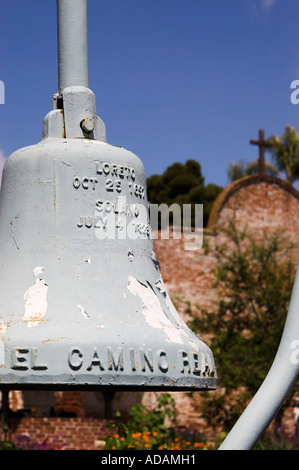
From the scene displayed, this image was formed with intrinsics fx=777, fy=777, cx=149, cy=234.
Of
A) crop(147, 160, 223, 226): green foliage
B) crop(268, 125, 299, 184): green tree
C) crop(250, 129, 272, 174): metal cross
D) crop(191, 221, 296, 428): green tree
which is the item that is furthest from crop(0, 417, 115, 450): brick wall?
crop(268, 125, 299, 184): green tree

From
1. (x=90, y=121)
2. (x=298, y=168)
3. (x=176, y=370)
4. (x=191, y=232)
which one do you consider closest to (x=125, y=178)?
(x=90, y=121)

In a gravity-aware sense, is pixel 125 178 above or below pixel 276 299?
above

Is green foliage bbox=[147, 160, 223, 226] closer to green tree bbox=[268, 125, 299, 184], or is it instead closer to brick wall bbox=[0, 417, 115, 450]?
green tree bbox=[268, 125, 299, 184]

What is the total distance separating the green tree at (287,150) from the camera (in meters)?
29.3

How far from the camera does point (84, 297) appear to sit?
2.04m

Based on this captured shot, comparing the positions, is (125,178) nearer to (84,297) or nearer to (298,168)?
(84,297)

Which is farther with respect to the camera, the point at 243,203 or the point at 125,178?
the point at 243,203

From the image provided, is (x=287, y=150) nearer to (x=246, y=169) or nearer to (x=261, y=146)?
(x=246, y=169)

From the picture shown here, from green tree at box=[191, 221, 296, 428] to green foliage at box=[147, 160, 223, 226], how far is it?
1352 centimetres

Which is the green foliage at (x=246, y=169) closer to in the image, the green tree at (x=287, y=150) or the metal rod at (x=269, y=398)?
the green tree at (x=287, y=150)

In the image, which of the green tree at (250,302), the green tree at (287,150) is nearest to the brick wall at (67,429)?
the green tree at (250,302)

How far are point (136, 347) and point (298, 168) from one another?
28.7 meters

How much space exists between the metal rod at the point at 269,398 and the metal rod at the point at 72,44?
2.96 feet

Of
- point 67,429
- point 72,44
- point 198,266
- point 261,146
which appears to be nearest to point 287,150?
point 261,146
